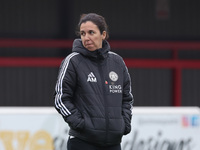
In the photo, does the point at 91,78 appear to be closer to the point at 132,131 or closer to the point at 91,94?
the point at 91,94

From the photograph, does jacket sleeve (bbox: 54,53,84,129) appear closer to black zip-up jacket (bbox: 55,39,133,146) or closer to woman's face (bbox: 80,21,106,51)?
black zip-up jacket (bbox: 55,39,133,146)

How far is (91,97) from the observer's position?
9.76 ft

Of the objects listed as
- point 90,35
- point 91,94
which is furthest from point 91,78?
point 90,35

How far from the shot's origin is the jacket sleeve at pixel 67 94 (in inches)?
117

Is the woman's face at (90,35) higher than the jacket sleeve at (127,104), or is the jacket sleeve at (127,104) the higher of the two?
the woman's face at (90,35)

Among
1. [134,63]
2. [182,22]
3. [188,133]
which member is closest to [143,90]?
[134,63]

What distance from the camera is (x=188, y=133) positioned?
18.2 ft

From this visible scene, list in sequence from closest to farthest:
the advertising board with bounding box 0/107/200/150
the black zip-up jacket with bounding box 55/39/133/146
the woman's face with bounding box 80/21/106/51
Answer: the black zip-up jacket with bounding box 55/39/133/146 < the woman's face with bounding box 80/21/106/51 < the advertising board with bounding box 0/107/200/150

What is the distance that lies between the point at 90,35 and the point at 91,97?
1.24 ft

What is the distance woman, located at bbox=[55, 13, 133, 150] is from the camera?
9.76 feet

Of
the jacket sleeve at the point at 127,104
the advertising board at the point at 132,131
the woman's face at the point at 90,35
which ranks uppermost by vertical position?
the woman's face at the point at 90,35

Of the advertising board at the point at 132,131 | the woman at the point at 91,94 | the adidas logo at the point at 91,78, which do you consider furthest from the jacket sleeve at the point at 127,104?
the advertising board at the point at 132,131

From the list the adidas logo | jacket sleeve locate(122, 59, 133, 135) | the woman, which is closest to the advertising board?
jacket sleeve locate(122, 59, 133, 135)

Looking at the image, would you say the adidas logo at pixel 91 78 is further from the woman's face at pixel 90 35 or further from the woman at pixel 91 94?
the woman's face at pixel 90 35
